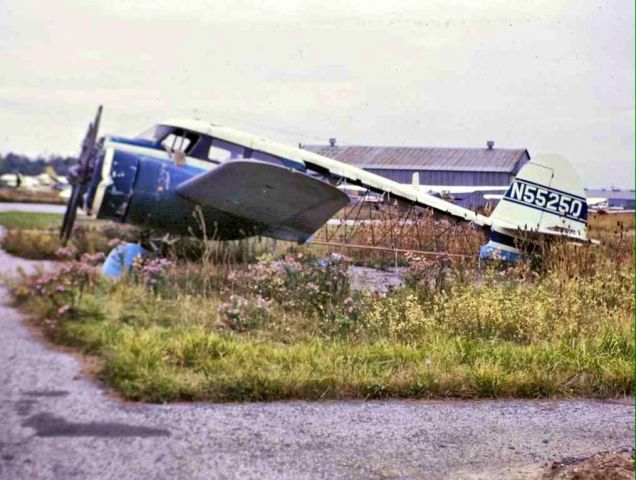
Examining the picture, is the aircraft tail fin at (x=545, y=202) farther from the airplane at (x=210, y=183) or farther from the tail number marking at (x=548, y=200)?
the airplane at (x=210, y=183)

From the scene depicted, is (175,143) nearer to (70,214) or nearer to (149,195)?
(149,195)

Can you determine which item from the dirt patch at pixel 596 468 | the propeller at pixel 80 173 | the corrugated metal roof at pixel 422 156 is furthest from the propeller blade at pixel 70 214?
the dirt patch at pixel 596 468

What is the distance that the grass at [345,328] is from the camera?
2.22 metres

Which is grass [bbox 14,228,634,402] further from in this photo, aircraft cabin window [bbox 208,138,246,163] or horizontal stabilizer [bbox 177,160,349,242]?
aircraft cabin window [bbox 208,138,246,163]

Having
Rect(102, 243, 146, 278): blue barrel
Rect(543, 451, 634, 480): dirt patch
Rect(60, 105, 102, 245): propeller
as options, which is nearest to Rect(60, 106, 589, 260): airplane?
Rect(60, 105, 102, 245): propeller

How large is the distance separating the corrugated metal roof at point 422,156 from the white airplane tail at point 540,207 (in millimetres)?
207

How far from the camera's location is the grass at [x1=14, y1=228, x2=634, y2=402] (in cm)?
222

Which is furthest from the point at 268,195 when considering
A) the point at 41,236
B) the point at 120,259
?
the point at 41,236

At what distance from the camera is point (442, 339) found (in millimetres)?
3289

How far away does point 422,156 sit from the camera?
3.04 m

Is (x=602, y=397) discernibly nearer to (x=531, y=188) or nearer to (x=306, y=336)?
(x=531, y=188)

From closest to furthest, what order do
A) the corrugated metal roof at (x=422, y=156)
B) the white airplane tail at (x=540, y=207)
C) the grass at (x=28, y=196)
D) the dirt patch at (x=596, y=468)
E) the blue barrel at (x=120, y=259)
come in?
1. the grass at (x=28, y=196)
2. the blue barrel at (x=120, y=259)
3. the dirt patch at (x=596, y=468)
4. the corrugated metal roof at (x=422, y=156)
5. the white airplane tail at (x=540, y=207)

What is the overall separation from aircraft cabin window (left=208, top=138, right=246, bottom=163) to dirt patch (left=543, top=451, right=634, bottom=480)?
167 cm

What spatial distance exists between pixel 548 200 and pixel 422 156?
0.90m
